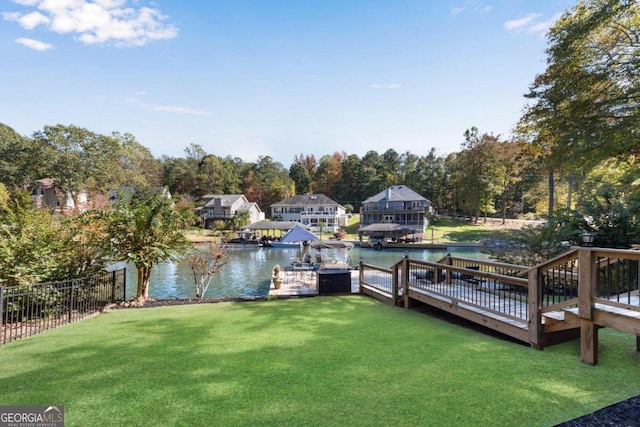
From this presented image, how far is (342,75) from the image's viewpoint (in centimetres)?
1479

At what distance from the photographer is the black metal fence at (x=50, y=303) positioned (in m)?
6.14

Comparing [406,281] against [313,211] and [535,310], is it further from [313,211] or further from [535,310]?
[313,211]

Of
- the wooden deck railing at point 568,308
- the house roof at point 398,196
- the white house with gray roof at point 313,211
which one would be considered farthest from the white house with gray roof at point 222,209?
the wooden deck railing at point 568,308

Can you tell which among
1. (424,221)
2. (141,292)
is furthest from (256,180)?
(141,292)

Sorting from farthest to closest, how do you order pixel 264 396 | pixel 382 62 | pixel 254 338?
pixel 382 62 < pixel 254 338 < pixel 264 396

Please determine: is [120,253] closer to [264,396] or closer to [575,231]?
[264,396]

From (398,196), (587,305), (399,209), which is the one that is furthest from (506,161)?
(587,305)

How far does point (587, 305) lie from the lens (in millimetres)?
3770

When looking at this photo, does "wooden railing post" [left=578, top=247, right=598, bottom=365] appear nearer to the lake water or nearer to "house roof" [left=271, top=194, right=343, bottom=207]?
the lake water

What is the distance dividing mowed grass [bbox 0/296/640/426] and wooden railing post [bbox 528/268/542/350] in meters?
0.21

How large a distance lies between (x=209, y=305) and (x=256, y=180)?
58.4 meters

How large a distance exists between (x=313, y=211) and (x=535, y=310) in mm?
47694

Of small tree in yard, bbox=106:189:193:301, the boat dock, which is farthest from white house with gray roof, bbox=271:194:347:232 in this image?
small tree in yard, bbox=106:189:193:301

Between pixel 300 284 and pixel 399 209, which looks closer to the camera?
pixel 300 284
